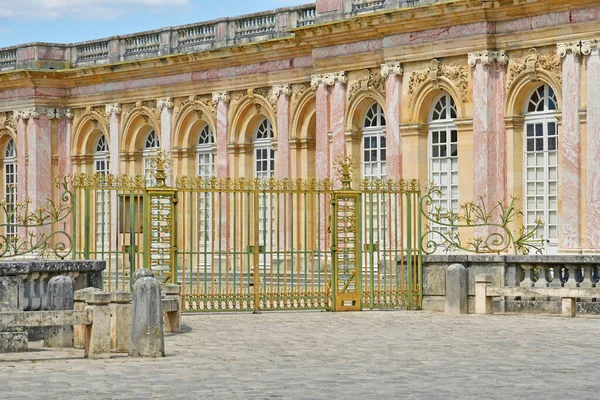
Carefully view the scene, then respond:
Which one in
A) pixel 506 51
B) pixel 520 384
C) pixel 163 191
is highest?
pixel 506 51

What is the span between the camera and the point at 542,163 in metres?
27.2

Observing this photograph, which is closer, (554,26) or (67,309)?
(67,309)

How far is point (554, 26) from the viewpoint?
2648cm

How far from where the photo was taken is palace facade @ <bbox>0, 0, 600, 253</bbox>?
87.2ft

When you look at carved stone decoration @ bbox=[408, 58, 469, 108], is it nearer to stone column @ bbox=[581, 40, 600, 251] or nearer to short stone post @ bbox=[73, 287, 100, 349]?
stone column @ bbox=[581, 40, 600, 251]

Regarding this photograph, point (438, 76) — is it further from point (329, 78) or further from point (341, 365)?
point (341, 365)

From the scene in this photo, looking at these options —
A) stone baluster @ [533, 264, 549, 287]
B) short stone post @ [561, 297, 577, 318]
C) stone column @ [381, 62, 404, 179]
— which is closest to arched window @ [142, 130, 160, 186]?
stone column @ [381, 62, 404, 179]

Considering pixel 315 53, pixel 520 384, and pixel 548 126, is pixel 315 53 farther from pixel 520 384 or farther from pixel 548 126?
pixel 520 384

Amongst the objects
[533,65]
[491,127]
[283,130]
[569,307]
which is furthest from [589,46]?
[283,130]

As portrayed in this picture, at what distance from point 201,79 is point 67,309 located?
2145cm

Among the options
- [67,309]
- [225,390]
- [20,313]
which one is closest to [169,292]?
[67,309]

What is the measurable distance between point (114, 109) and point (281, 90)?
248 inches

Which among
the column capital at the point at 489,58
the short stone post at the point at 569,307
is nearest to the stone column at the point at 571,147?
the column capital at the point at 489,58

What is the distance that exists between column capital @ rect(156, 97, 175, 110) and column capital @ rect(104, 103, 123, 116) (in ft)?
4.87
